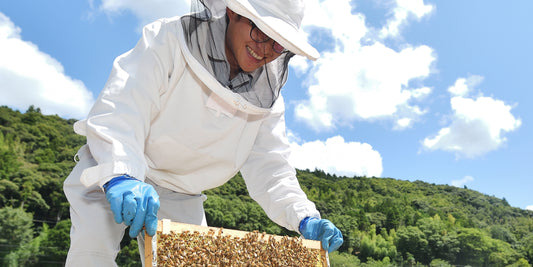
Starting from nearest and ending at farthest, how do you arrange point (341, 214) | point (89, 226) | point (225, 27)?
point (89, 226) → point (225, 27) → point (341, 214)

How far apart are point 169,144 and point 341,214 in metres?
59.2

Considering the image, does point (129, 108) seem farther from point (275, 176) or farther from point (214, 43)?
point (275, 176)

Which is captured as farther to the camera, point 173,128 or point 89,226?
point 173,128

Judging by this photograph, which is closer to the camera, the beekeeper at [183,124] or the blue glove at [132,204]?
the blue glove at [132,204]

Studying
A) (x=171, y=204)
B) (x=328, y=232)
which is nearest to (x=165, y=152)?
(x=171, y=204)

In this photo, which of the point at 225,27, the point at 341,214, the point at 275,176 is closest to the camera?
the point at 225,27

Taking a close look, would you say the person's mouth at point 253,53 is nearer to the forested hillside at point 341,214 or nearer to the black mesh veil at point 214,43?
the black mesh veil at point 214,43

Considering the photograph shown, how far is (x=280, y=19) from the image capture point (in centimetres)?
275

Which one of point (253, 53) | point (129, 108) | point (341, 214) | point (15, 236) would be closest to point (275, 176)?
point (253, 53)

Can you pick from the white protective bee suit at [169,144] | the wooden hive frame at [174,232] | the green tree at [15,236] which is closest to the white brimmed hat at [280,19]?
the white protective bee suit at [169,144]

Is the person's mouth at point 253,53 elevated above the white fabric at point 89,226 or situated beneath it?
elevated above

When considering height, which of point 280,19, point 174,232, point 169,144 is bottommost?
point 174,232

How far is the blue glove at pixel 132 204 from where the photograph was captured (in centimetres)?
210

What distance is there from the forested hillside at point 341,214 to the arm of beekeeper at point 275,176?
1533 inches
